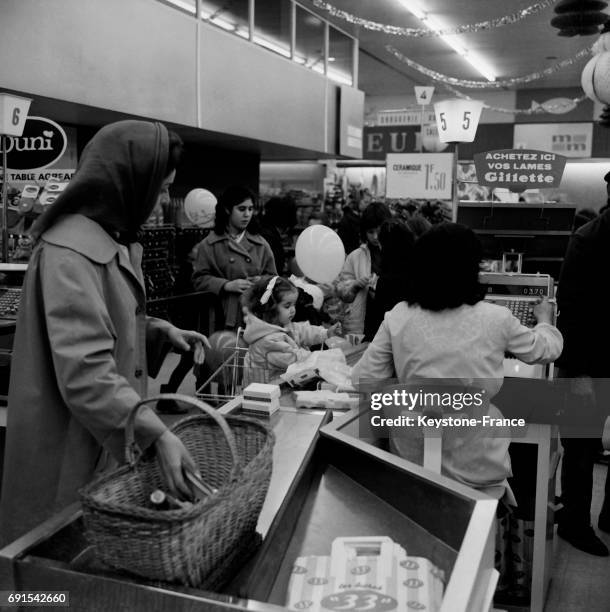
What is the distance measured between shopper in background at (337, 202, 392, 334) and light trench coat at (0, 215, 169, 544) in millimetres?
3325

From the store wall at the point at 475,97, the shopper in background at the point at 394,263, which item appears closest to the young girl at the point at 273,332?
the shopper in background at the point at 394,263

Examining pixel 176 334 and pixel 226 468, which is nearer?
pixel 226 468

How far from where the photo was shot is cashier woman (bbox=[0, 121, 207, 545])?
154 cm

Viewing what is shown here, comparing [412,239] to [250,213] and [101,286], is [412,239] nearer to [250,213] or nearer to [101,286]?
[250,213]

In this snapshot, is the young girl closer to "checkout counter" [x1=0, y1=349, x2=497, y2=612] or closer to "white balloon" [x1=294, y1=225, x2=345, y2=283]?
"checkout counter" [x1=0, y1=349, x2=497, y2=612]

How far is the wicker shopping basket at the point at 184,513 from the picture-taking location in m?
1.18

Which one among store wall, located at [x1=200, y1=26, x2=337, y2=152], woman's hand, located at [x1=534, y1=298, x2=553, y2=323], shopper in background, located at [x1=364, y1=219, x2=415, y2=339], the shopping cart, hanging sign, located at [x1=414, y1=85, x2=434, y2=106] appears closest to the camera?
woman's hand, located at [x1=534, y1=298, x2=553, y2=323]

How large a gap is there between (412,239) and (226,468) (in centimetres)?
255

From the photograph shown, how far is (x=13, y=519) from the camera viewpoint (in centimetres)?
176

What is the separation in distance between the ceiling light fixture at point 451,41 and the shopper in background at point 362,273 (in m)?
6.53

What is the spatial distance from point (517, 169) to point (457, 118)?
80.2 inches

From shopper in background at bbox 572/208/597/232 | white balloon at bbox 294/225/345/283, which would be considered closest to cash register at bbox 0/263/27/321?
white balloon at bbox 294/225/345/283

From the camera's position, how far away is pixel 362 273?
17.5 feet

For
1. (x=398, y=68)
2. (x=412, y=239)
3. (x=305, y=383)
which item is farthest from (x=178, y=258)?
(x=398, y=68)
